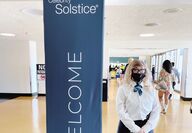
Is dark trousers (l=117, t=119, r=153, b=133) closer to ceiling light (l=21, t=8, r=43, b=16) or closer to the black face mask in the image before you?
the black face mask

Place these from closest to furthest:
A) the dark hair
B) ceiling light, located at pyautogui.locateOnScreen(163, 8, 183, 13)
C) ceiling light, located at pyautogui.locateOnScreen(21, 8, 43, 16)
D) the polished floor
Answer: ceiling light, located at pyautogui.locateOnScreen(163, 8, 183, 13) → ceiling light, located at pyautogui.locateOnScreen(21, 8, 43, 16) → the polished floor → the dark hair

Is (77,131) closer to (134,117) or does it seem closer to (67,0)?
(134,117)

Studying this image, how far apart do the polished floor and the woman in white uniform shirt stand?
2276 millimetres

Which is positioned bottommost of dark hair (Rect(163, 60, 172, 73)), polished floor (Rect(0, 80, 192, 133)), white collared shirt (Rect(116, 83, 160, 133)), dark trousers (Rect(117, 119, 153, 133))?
polished floor (Rect(0, 80, 192, 133))

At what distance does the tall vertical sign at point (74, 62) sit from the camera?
137 centimetres

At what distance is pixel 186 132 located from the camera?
4.00 m

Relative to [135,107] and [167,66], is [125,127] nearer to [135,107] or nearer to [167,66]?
[135,107]

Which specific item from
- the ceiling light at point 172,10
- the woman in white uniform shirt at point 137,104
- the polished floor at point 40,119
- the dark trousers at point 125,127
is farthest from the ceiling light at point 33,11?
the polished floor at point 40,119

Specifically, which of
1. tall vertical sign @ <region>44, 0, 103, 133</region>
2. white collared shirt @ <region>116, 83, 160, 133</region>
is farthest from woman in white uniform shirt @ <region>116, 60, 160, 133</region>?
tall vertical sign @ <region>44, 0, 103, 133</region>

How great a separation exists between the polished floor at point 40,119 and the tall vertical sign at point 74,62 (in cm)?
282

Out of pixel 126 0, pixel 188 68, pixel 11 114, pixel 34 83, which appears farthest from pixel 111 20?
pixel 34 83

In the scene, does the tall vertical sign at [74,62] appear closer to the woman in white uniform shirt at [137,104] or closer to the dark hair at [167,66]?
the woman in white uniform shirt at [137,104]

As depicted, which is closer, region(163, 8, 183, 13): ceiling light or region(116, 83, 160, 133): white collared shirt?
region(116, 83, 160, 133): white collared shirt

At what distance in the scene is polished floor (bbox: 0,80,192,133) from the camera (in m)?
4.14
